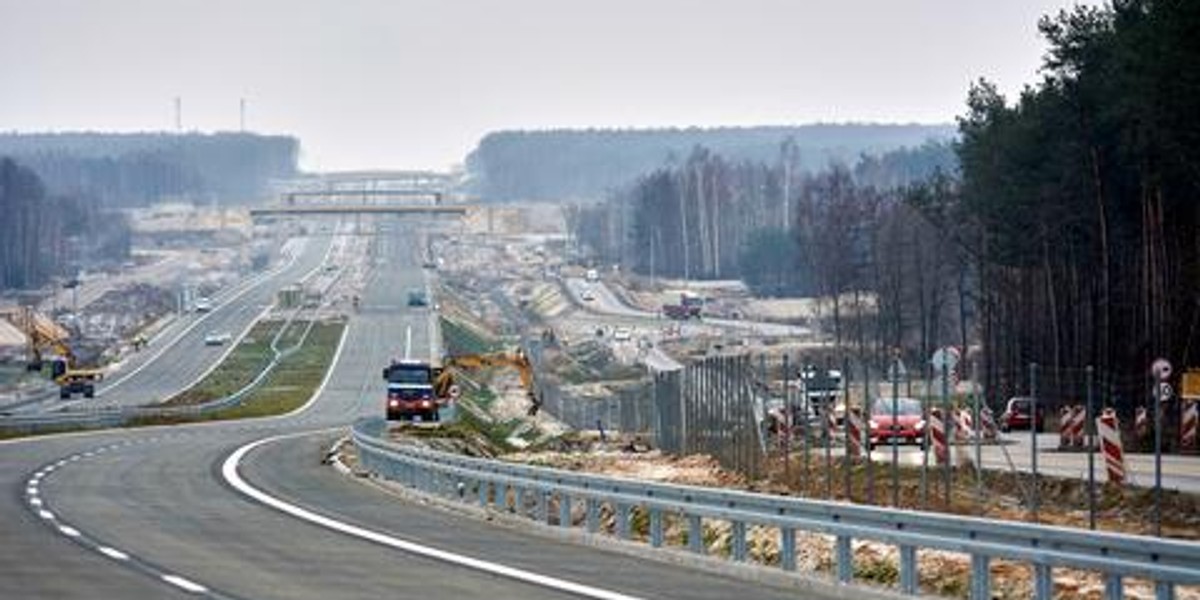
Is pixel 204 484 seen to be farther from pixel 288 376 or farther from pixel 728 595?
pixel 288 376

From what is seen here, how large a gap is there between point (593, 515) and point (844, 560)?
828 cm

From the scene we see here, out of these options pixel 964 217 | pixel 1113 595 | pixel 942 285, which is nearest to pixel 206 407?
pixel 964 217

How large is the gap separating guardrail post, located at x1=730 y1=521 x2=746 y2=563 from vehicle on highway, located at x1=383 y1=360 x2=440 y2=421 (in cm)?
6215

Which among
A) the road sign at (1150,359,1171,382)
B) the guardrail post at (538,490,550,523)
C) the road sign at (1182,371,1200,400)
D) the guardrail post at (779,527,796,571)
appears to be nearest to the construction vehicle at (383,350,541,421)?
the road sign at (1182,371,1200,400)

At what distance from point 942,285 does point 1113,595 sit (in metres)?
117

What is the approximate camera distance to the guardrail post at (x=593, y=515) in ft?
107

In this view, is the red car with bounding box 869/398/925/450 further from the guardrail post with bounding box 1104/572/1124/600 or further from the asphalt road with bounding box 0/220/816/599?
the guardrail post with bounding box 1104/572/1124/600

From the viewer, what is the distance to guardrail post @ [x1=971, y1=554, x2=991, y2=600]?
21984 millimetres

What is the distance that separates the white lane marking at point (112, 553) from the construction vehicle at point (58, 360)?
89.5m

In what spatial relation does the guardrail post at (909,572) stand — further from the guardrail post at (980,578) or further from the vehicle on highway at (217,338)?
the vehicle on highway at (217,338)

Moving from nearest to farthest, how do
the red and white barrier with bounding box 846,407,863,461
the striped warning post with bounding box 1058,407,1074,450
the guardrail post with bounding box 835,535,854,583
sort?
the guardrail post with bounding box 835,535,854,583 → the red and white barrier with bounding box 846,407,863,461 → the striped warning post with bounding box 1058,407,1074,450

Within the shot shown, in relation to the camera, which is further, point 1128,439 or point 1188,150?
point 1188,150

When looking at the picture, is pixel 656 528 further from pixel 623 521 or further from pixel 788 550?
pixel 788 550

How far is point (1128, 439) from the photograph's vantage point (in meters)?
57.8
